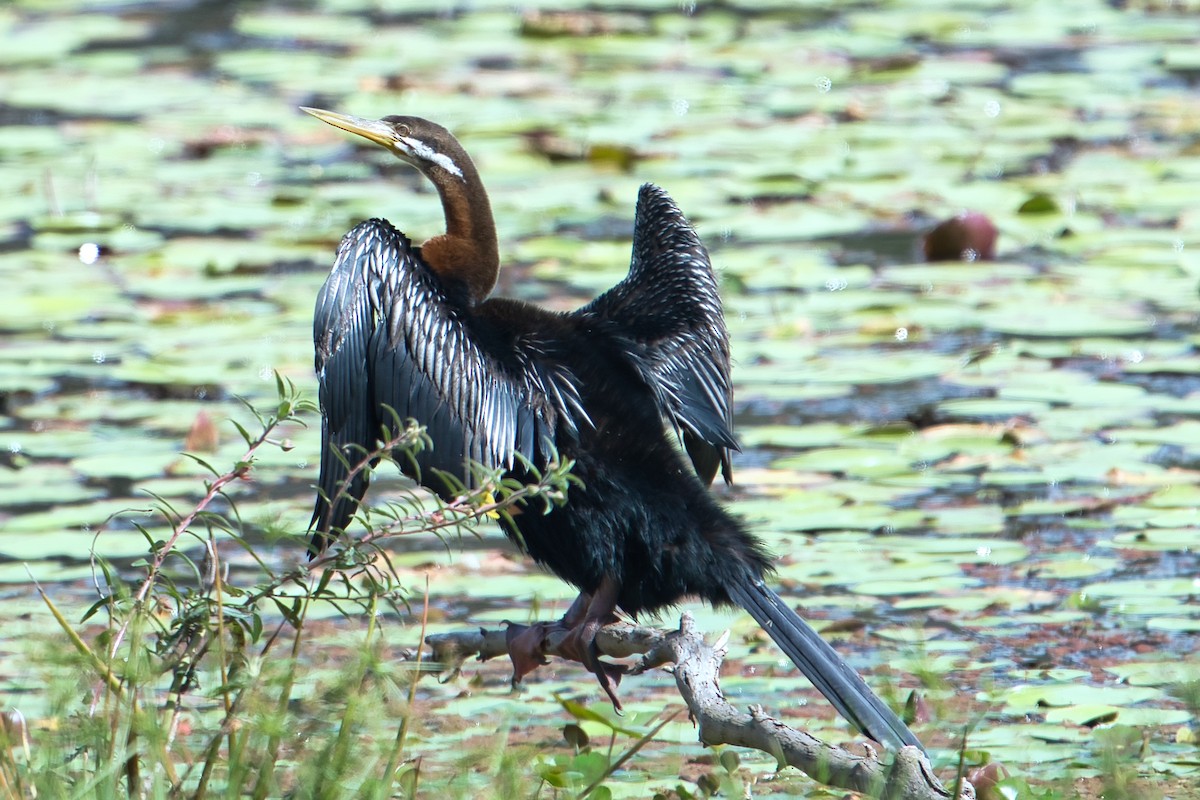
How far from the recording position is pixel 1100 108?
8211mm

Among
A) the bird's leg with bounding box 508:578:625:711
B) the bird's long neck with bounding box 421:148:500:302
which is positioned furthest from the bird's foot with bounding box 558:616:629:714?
the bird's long neck with bounding box 421:148:500:302

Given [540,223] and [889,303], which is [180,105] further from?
[889,303]

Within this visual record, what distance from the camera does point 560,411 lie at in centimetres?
346

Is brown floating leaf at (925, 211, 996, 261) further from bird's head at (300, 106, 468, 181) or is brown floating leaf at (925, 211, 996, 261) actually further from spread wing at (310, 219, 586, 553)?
spread wing at (310, 219, 586, 553)

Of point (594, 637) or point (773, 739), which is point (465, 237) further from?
point (773, 739)

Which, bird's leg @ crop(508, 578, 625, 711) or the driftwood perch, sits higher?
the driftwood perch

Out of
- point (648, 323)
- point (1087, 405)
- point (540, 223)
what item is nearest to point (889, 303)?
point (1087, 405)

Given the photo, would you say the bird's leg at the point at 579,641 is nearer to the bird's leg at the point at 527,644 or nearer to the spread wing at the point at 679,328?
the bird's leg at the point at 527,644

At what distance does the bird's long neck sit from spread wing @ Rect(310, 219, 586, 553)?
0.75ft

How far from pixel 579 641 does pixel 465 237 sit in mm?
955

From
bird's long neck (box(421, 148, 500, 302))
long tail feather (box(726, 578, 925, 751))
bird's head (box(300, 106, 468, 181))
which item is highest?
bird's head (box(300, 106, 468, 181))

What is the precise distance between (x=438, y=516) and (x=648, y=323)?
4.13 ft

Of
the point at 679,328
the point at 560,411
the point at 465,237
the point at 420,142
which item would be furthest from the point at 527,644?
the point at 420,142

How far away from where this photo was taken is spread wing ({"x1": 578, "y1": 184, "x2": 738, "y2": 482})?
366 cm
